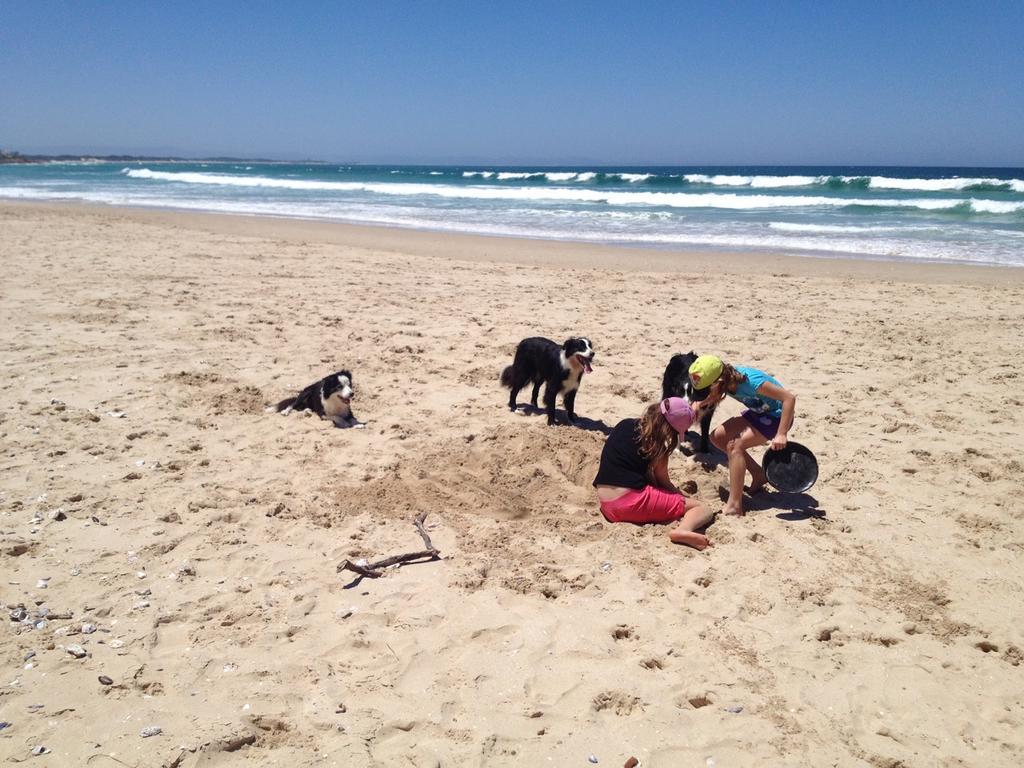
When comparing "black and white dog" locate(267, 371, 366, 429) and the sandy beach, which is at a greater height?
"black and white dog" locate(267, 371, 366, 429)

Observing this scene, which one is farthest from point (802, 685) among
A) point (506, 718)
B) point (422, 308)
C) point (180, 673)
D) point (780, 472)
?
point (422, 308)

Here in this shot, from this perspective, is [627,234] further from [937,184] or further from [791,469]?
[937,184]

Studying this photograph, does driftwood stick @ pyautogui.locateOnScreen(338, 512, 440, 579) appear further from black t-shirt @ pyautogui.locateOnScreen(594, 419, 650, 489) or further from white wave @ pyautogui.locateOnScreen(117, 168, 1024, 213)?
white wave @ pyautogui.locateOnScreen(117, 168, 1024, 213)

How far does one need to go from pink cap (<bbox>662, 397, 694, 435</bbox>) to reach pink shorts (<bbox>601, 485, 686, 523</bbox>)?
46 centimetres

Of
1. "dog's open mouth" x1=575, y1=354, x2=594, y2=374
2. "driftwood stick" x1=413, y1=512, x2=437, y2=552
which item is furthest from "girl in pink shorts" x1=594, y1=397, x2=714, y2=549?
"dog's open mouth" x1=575, y1=354, x2=594, y2=374

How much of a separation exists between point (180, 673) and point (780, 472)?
3913mm

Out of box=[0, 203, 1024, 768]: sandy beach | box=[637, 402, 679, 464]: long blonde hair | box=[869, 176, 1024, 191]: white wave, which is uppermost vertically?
box=[869, 176, 1024, 191]: white wave

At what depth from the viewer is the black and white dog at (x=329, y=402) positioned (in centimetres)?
636

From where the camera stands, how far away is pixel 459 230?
20734 mm

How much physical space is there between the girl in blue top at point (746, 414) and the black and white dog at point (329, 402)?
3.07 m

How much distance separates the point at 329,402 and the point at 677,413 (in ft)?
10.4

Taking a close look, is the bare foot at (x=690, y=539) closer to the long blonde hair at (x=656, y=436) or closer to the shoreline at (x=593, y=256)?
the long blonde hair at (x=656, y=436)

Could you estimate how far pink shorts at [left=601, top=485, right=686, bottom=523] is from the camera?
15.5ft

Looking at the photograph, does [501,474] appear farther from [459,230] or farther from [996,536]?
[459,230]
